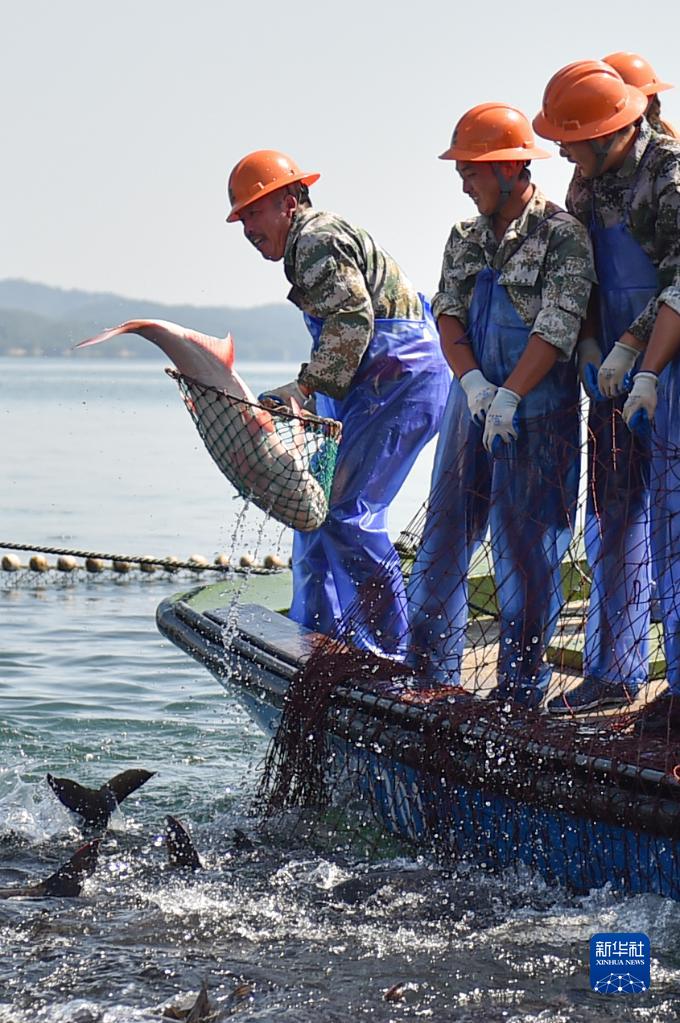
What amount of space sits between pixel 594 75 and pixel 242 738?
412 cm

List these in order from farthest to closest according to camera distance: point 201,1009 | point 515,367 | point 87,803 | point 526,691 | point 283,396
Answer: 1. point 283,396
2. point 87,803
3. point 526,691
4. point 515,367
5. point 201,1009

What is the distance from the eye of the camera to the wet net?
481 centimetres

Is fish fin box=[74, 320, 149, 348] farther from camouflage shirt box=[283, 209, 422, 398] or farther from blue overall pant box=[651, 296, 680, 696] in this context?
blue overall pant box=[651, 296, 680, 696]

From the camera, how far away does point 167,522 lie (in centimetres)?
1855

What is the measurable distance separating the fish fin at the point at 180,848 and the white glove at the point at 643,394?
220cm

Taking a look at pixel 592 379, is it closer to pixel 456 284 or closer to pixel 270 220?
pixel 456 284

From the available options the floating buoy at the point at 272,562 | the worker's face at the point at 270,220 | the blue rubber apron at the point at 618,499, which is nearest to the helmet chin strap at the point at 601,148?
the blue rubber apron at the point at 618,499

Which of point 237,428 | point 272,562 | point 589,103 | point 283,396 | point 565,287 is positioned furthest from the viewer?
point 272,562

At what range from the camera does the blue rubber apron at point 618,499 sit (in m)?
5.38

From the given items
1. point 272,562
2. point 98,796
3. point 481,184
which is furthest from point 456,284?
point 272,562

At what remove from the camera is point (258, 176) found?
6.27 metres

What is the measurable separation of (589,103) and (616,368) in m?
0.88

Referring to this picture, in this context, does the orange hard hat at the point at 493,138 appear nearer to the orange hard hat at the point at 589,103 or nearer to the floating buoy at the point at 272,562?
the orange hard hat at the point at 589,103

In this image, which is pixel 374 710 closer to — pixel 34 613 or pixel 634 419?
pixel 634 419
